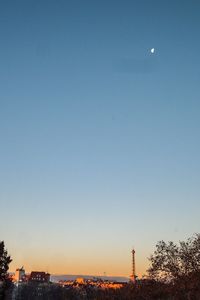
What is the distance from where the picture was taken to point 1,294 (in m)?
82.1

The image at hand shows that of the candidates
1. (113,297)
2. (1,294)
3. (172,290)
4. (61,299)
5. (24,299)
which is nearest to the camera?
(172,290)

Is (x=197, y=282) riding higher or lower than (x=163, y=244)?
lower

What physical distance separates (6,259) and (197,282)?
43.8m

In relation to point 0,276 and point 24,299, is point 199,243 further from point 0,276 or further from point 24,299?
point 24,299

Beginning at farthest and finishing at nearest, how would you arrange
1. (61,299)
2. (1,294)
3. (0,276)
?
(61,299) → (0,276) → (1,294)

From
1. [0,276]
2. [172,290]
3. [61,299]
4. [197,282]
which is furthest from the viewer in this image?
[61,299]

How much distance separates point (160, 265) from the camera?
68312 millimetres

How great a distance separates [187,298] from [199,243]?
8.89m

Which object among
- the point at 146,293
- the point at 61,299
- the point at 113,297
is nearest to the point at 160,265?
the point at 146,293

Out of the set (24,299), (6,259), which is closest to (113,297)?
(24,299)

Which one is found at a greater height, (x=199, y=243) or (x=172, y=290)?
(x=199, y=243)

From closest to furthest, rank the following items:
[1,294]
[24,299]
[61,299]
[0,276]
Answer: [1,294]
[0,276]
[24,299]
[61,299]

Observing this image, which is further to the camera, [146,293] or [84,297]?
[84,297]

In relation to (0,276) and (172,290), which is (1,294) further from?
(172,290)
